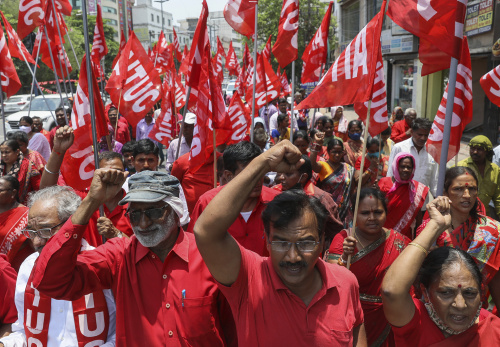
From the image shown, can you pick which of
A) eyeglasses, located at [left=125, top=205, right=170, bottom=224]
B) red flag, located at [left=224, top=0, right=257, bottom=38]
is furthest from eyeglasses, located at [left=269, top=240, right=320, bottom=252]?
red flag, located at [left=224, top=0, right=257, bottom=38]

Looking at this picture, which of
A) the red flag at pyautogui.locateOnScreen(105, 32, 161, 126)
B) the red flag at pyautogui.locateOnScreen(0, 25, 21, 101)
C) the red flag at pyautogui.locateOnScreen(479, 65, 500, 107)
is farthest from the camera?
the red flag at pyautogui.locateOnScreen(0, 25, 21, 101)

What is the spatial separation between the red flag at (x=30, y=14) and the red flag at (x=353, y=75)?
501 centimetres

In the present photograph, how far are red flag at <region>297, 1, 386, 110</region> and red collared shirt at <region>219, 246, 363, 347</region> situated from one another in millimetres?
1609

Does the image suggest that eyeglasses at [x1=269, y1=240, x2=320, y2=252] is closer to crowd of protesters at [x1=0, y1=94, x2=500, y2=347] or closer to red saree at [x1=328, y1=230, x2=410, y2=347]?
crowd of protesters at [x1=0, y1=94, x2=500, y2=347]

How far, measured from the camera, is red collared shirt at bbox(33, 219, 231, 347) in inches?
88.0

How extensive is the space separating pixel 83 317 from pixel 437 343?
1559 millimetres

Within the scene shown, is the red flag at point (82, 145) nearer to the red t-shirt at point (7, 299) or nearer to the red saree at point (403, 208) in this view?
the red t-shirt at point (7, 299)

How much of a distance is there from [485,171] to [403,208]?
1365 mm

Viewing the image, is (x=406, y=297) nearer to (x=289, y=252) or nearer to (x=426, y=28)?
(x=289, y=252)

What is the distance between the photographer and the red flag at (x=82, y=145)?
12.5 feet

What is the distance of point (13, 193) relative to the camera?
3797 mm

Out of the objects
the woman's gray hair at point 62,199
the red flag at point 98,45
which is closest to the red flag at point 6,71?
the red flag at point 98,45

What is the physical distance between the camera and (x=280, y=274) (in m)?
2.04

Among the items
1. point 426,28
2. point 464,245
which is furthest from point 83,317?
point 426,28
